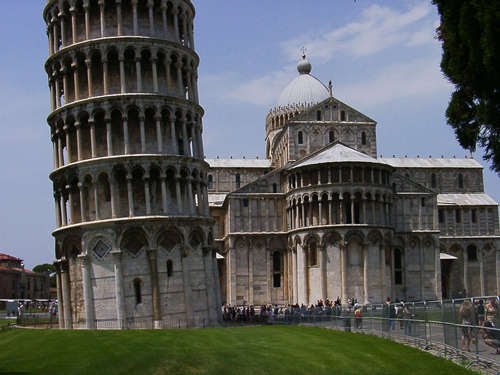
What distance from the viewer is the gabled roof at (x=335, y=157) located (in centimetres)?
6506

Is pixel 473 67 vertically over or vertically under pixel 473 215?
over

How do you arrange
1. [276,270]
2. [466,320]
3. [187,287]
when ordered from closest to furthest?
[466,320], [187,287], [276,270]

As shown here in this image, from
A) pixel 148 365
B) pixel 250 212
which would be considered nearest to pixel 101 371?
pixel 148 365

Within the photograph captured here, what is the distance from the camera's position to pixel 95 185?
43.7 m

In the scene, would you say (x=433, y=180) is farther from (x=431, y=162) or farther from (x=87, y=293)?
(x=87, y=293)

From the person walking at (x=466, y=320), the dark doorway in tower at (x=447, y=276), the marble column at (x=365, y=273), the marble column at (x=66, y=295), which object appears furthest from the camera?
the dark doorway in tower at (x=447, y=276)

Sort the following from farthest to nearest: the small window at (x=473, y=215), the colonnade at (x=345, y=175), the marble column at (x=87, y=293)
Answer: the small window at (x=473, y=215)
the colonnade at (x=345, y=175)
the marble column at (x=87, y=293)

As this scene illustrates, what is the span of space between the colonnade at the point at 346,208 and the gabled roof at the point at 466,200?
17.6 metres

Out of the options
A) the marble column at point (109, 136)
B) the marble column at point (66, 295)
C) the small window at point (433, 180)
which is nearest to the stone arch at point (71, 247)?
the marble column at point (66, 295)

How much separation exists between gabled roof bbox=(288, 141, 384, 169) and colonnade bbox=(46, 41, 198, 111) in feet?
71.9

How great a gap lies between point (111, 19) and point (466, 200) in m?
50.3

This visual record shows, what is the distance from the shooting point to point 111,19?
45812 millimetres

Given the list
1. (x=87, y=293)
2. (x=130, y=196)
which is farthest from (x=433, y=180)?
(x=87, y=293)

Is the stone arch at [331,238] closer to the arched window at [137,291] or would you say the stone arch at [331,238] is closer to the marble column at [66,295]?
the arched window at [137,291]
